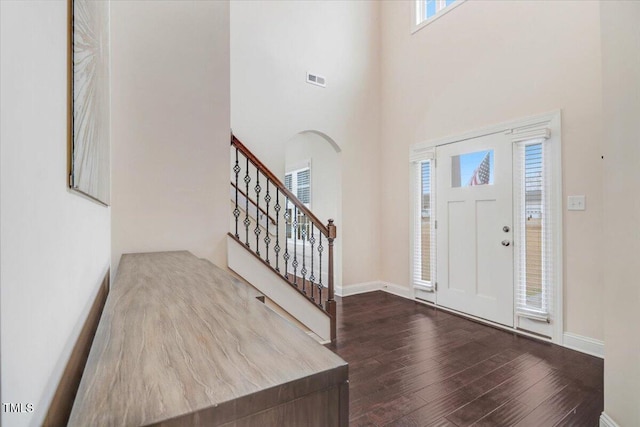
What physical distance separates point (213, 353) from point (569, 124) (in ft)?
11.2

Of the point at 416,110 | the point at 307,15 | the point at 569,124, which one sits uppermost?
the point at 307,15

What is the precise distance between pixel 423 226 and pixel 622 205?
2666 mm

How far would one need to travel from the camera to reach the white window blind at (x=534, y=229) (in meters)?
2.88

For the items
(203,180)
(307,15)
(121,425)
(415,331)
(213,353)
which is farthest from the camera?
(307,15)

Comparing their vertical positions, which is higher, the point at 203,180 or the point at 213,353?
the point at 203,180

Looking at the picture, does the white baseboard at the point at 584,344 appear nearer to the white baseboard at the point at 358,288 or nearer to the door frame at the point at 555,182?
the door frame at the point at 555,182

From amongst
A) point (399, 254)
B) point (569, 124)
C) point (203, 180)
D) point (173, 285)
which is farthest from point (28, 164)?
point (399, 254)

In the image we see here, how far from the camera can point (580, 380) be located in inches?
87.7

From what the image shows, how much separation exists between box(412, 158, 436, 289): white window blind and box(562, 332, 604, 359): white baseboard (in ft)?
4.75

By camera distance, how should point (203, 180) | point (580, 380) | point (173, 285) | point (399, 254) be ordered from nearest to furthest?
point (173, 285) < point (580, 380) < point (203, 180) < point (399, 254)

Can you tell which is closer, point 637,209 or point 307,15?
point 637,209

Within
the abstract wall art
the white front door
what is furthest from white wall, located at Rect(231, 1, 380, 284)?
the abstract wall art

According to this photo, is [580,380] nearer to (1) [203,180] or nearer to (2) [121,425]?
(2) [121,425]

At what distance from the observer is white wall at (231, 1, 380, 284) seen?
3771 millimetres
